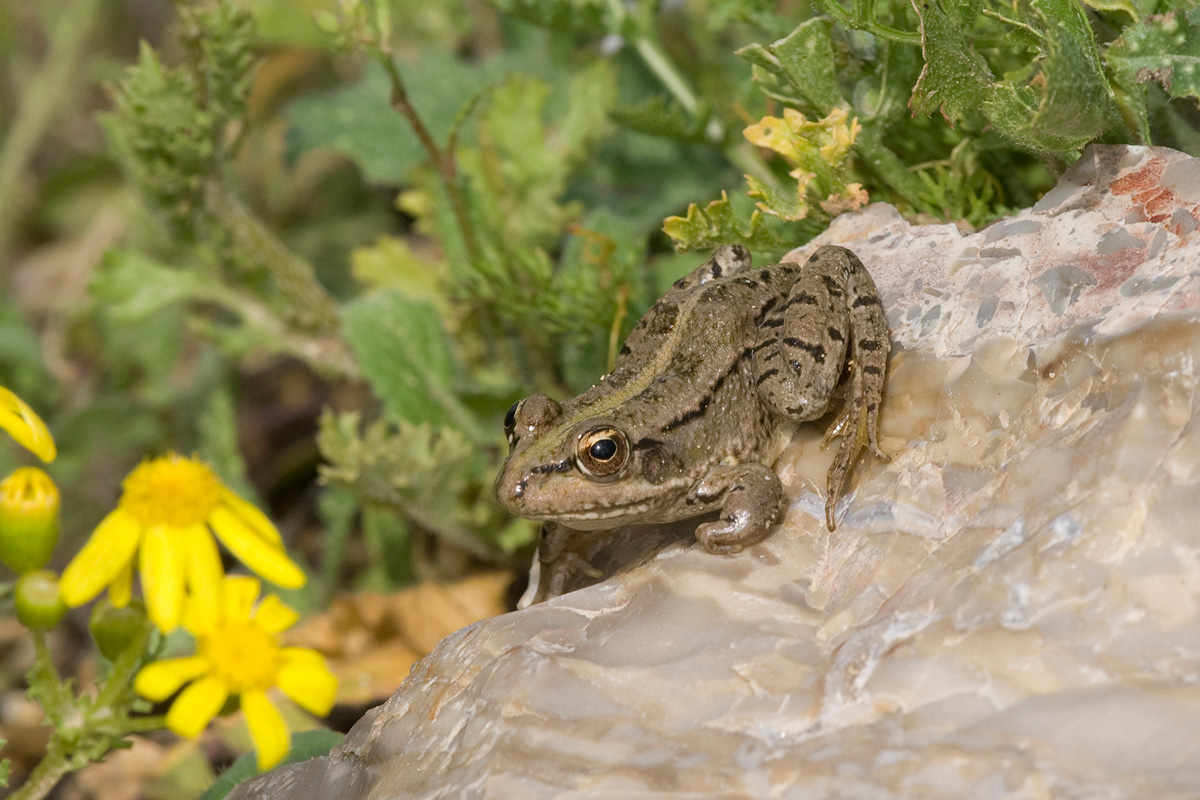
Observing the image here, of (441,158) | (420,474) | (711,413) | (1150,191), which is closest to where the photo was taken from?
(1150,191)

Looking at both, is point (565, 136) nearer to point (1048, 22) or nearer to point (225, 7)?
point (225, 7)

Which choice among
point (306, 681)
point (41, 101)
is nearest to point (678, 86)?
point (306, 681)

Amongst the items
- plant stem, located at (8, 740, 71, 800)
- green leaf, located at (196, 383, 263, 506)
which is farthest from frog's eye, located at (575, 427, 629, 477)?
green leaf, located at (196, 383, 263, 506)

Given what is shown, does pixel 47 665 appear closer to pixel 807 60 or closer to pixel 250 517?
pixel 250 517

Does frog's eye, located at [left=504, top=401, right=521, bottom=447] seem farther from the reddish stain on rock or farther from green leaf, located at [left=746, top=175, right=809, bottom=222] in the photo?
the reddish stain on rock

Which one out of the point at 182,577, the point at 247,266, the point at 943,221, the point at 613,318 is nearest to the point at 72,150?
the point at 247,266

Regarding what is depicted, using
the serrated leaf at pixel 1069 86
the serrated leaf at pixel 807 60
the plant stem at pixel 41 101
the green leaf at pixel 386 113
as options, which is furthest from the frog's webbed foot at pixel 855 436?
the plant stem at pixel 41 101
